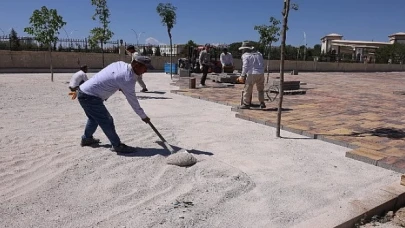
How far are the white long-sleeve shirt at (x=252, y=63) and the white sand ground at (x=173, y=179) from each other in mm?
1966

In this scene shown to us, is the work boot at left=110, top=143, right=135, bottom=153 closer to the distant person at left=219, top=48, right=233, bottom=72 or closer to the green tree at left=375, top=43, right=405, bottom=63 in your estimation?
the distant person at left=219, top=48, right=233, bottom=72

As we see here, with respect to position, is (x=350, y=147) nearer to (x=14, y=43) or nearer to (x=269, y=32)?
(x=269, y=32)

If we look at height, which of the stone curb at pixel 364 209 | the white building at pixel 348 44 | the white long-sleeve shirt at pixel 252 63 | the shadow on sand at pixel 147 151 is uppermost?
the white building at pixel 348 44

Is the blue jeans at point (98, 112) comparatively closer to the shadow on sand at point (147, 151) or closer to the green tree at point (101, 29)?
the shadow on sand at point (147, 151)

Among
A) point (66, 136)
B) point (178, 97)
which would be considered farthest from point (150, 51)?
point (66, 136)

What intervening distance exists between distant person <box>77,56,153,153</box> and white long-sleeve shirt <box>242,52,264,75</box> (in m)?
3.82

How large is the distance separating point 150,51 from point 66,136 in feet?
83.5

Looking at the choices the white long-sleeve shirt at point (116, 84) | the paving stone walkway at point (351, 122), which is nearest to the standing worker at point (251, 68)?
the paving stone walkway at point (351, 122)

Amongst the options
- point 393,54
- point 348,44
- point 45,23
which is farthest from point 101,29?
point 348,44

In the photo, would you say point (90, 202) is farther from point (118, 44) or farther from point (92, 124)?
point (118, 44)

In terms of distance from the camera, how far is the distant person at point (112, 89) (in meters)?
4.43

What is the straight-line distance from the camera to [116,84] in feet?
14.8

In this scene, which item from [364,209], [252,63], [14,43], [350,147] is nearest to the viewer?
[364,209]

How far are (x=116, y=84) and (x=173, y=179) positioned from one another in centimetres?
142
